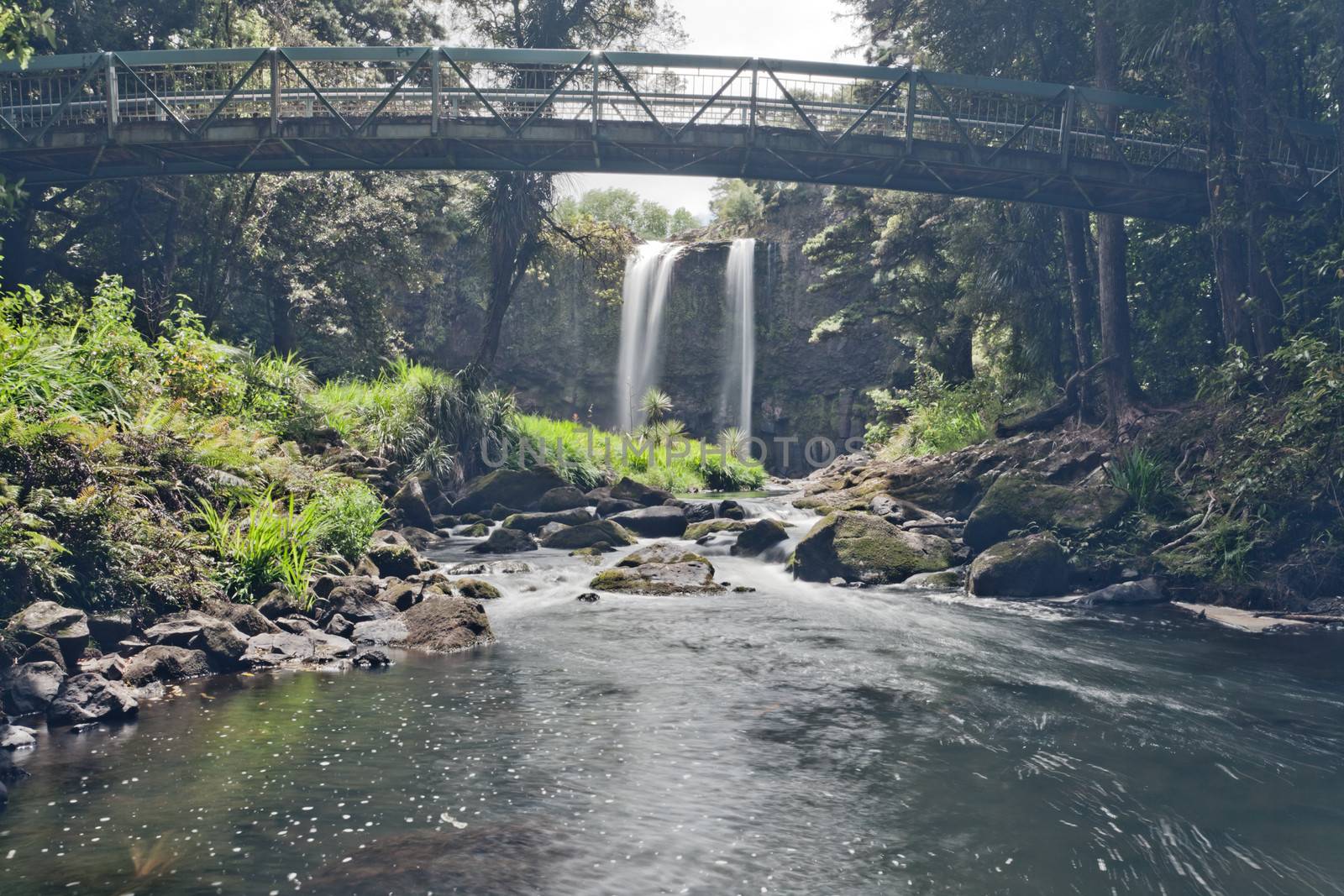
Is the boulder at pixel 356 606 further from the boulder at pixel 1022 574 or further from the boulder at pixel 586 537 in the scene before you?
the boulder at pixel 1022 574

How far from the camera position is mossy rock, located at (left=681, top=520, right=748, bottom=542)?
63.0 ft

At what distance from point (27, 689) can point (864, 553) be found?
11213 mm

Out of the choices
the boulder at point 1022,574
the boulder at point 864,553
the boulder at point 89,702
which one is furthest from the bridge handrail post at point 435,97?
the boulder at point 89,702

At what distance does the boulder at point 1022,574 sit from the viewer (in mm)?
13844

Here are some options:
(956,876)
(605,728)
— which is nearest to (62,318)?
(605,728)

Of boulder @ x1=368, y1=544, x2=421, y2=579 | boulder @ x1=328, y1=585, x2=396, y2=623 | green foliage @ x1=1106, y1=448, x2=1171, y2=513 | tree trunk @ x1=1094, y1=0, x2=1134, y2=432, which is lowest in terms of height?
boulder @ x1=328, y1=585, x2=396, y2=623

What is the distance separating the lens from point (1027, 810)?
19.7 ft

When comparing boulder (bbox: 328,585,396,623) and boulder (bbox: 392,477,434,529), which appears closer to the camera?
boulder (bbox: 328,585,396,623)

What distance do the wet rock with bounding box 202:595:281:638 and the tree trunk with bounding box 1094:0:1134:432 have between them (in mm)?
15380

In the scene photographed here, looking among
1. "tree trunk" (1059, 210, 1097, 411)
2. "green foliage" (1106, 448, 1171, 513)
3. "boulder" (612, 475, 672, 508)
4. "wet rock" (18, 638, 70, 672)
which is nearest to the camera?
"wet rock" (18, 638, 70, 672)

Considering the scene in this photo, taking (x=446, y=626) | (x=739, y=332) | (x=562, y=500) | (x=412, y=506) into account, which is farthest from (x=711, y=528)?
(x=739, y=332)

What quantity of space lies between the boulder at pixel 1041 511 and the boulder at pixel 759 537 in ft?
10.7

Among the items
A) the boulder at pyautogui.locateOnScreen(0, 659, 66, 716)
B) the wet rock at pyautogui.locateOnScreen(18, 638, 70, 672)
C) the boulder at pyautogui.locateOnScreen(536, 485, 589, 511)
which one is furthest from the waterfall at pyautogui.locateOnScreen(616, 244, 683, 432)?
the boulder at pyautogui.locateOnScreen(0, 659, 66, 716)

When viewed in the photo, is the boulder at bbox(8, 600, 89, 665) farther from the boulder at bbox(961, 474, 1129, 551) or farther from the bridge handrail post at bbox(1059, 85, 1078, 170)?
the bridge handrail post at bbox(1059, 85, 1078, 170)
